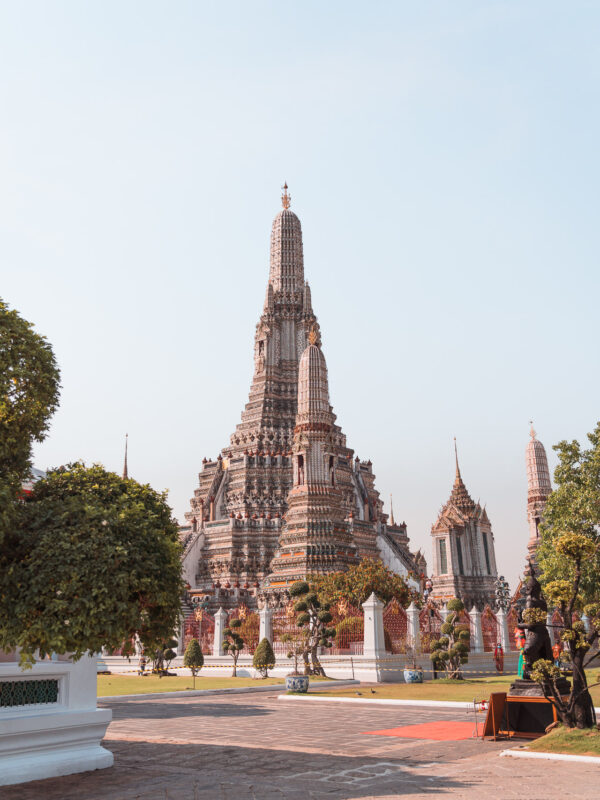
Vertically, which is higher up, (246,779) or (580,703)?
(580,703)

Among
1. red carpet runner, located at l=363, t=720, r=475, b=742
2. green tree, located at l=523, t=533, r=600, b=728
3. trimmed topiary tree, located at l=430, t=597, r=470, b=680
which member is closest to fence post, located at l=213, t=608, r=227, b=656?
trimmed topiary tree, located at l=430, t=597, r=470, b=680

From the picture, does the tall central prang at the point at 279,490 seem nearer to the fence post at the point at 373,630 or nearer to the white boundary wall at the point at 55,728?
the fence post at the point at 373,630

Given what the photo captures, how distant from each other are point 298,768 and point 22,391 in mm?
5931

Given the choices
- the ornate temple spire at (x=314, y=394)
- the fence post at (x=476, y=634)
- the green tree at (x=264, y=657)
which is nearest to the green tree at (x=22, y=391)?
the green tree at (x=264, y=657)

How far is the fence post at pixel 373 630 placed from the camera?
26109 millimetres

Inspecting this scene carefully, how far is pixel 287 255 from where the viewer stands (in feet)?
208

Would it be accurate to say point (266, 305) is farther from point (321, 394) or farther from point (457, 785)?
point (457, 785)

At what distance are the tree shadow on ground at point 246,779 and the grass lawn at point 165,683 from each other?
1296 cm

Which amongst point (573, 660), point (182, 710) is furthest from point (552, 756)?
point (182, 710)

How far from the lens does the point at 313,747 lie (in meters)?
11.3

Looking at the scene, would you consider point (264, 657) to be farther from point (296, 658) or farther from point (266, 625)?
point (266, 625)

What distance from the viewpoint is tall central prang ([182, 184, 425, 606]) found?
4219 centimetres

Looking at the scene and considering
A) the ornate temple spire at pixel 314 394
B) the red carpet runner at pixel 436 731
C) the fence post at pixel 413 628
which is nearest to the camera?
the red carpet runner at pixel 436 731

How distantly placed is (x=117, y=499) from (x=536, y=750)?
21.4 ft
